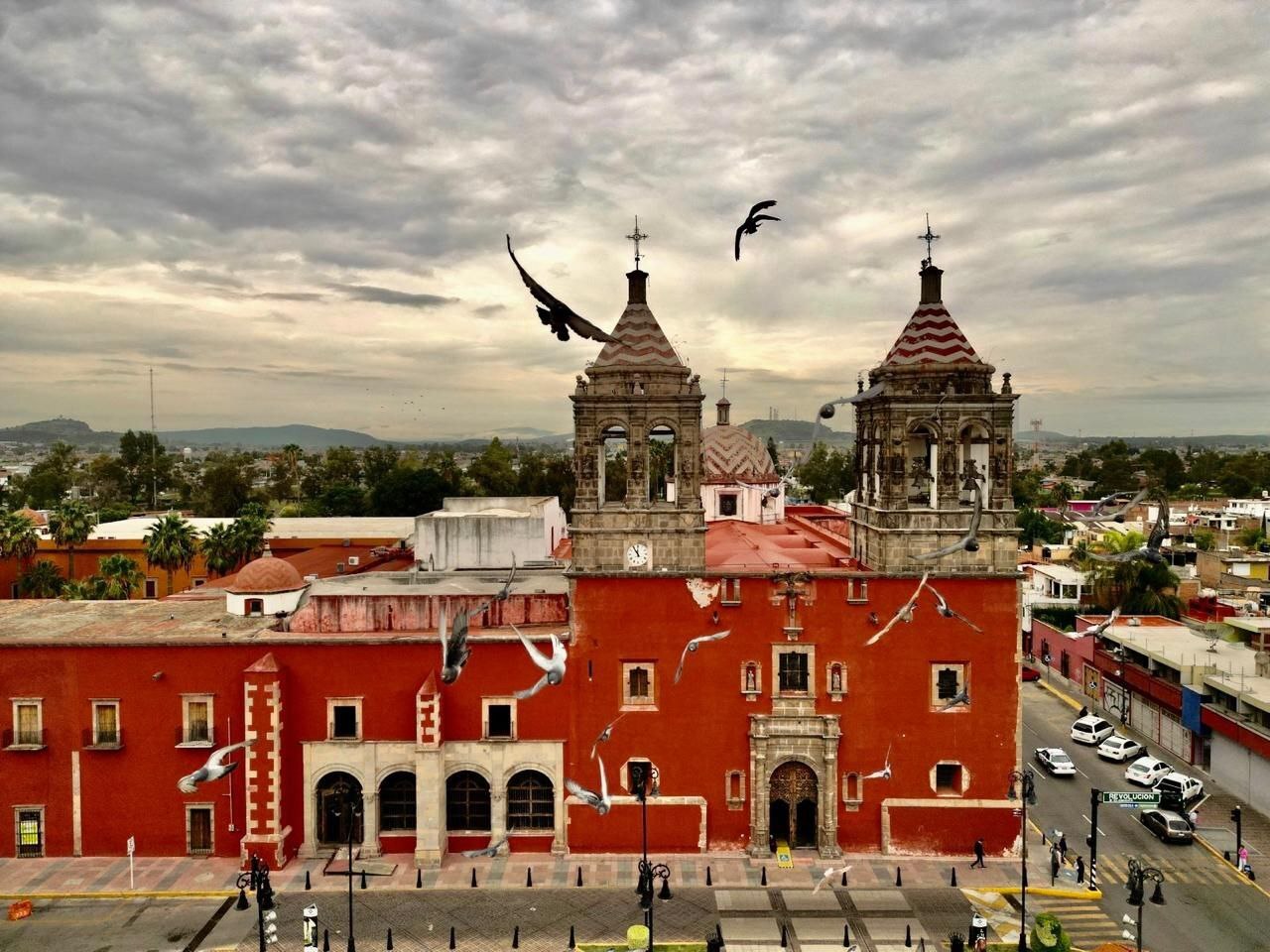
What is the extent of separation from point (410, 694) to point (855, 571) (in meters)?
15.8

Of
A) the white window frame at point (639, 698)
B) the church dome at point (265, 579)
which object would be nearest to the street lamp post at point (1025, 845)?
the white window frame at point (639, 698)

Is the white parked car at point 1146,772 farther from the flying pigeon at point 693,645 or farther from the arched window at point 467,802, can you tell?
the arched window at point 467,802

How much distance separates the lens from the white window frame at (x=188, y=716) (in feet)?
93.7

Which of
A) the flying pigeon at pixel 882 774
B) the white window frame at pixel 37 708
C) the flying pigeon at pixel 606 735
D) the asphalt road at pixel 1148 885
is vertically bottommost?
the asphalt road at pixel 1148 885

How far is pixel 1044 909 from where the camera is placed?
2591 centimetres

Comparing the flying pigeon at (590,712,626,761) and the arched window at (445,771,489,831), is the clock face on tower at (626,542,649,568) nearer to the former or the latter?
the flying pigeon at (590,712,626,761)

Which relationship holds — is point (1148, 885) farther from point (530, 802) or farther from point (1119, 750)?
point (530, 802)

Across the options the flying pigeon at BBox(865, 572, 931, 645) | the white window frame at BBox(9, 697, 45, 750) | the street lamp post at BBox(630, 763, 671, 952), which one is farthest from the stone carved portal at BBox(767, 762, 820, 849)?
the white window frame at BBox(9, 697, 45, 750)

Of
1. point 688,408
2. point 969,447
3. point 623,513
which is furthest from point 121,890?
point 969,447

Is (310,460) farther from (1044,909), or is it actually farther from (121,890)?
(1044,909)

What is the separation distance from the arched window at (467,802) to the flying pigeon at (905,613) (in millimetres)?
14326

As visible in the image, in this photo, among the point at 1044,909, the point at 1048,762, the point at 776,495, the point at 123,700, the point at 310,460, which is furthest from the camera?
the point at 310,460

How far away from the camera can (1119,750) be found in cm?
3894

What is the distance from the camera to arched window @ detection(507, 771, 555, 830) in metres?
29.2
